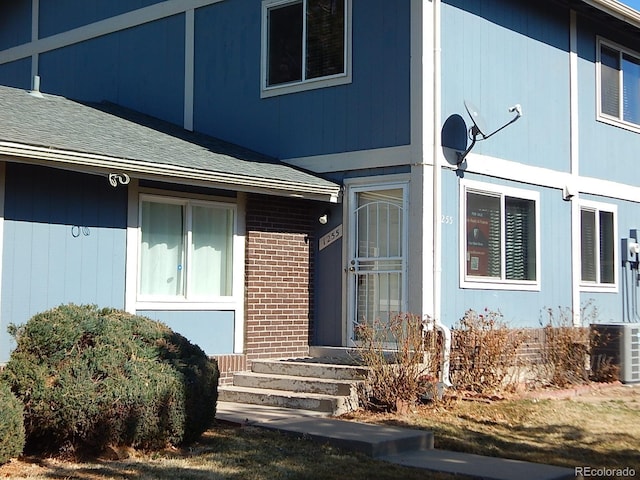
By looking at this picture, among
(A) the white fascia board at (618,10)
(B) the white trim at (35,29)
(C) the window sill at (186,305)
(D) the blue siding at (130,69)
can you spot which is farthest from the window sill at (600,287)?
(B) the white trim at (35,29)

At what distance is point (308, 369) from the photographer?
1143cm

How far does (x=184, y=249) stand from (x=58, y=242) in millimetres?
1856

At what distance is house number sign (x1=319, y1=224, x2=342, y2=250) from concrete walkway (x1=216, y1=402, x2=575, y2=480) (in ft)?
10.6

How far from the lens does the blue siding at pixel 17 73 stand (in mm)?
18234

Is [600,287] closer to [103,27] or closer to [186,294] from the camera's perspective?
[186,294]

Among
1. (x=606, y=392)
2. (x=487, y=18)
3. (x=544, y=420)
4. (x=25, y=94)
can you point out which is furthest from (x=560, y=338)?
(x=25, y=94)

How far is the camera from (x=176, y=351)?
8.48 meters

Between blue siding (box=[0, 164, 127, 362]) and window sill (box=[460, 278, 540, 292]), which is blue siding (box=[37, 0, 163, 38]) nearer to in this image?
blue siding (box=[0, 164, 127, 362])

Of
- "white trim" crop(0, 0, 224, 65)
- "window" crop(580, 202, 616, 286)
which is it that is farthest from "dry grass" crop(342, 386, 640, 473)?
"white trim" crop(0, 0, 224, 65)

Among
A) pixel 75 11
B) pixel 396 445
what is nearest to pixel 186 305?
pixel 396 445

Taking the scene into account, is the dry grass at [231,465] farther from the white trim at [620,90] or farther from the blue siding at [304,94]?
the white trim at [620,90]

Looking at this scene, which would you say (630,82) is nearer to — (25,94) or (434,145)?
(434,145)

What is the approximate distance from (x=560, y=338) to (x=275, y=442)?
20.2ft

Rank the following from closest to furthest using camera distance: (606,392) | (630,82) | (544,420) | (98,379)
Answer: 1. (98,379)
2. (544,420)
3. (606,392)
4. (630,82)
